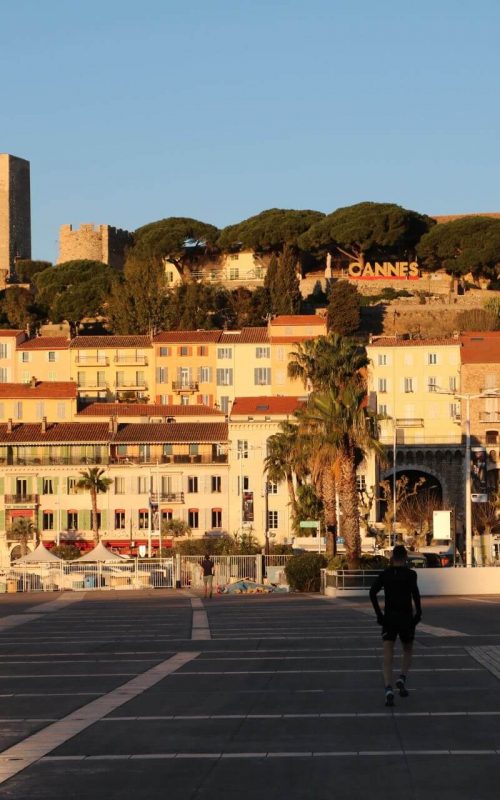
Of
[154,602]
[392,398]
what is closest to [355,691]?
[154,602]

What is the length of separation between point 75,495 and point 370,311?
177ft

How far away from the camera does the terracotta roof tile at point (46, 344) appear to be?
138m

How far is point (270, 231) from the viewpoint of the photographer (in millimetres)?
169875

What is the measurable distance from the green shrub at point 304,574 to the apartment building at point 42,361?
255 ft

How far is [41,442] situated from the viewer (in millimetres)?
110062

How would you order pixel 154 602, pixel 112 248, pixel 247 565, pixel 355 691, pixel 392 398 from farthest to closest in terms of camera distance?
1. pixel 112 248
2. pixel 392 398
3. pixel 247 565
4. pixel 154 602
5. pixel 355 691

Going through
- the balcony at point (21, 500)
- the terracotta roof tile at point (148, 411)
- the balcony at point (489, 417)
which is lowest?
the balcony at point (21, 500)

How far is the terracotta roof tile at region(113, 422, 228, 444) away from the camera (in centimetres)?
10931

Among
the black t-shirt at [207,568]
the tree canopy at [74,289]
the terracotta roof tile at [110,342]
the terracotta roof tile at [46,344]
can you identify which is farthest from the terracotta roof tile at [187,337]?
the black t-shirt at [207,568]

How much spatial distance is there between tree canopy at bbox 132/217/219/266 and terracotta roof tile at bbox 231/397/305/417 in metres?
60.2

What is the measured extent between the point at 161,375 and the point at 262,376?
9.55 metres

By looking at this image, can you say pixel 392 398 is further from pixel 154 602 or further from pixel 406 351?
pixel 154 602

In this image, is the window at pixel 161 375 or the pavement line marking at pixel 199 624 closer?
the pavement line marking at pixel 199 624

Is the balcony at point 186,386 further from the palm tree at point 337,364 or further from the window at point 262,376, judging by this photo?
the palm tree at point 337,364
